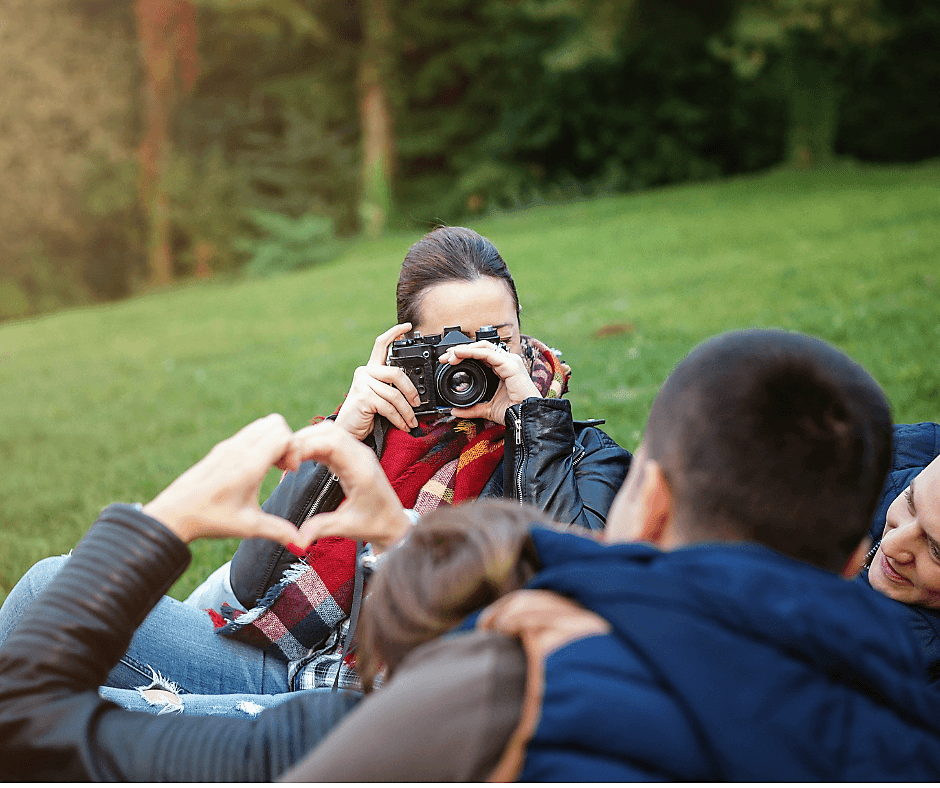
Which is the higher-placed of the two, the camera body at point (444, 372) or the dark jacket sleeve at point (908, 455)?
the camera body at point (444, 372)

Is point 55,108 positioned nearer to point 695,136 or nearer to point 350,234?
point 350,234

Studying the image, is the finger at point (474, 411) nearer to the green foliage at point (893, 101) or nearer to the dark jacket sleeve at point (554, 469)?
the dark jacket sleeve at point (554, 469)

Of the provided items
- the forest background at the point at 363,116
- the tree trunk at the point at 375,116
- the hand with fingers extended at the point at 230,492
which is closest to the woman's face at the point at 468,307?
the hand with fingers extended at the point at 230,492

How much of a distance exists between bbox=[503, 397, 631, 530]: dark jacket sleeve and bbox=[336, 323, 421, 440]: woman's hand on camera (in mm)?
326

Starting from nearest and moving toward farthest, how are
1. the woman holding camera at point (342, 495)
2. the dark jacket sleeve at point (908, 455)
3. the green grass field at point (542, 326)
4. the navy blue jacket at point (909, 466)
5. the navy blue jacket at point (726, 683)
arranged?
the navy blue jacket at point (726, 683) → the navy blue jacket at point (909, 466) → the woman holding camera at point (342, 495) → the dark jacket sleeve at point (908, 455) → the green grass field at point (542, 326)

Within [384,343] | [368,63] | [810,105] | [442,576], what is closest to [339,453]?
[442,576]

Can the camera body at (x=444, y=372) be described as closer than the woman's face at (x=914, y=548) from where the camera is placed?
No

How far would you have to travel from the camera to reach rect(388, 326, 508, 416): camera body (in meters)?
2.38

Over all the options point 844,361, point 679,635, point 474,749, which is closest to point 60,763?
point 474,749

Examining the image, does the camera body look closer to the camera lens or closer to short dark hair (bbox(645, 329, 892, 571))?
the camera lens

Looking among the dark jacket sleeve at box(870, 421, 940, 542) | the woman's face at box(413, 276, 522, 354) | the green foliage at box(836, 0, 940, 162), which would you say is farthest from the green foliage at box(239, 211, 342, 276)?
the dark jacket sleeve at box(870, 421, 940, 542)

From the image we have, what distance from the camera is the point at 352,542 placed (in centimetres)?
228

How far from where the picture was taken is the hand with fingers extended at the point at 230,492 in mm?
1331

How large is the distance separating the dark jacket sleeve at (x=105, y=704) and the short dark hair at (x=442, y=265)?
142 cm
